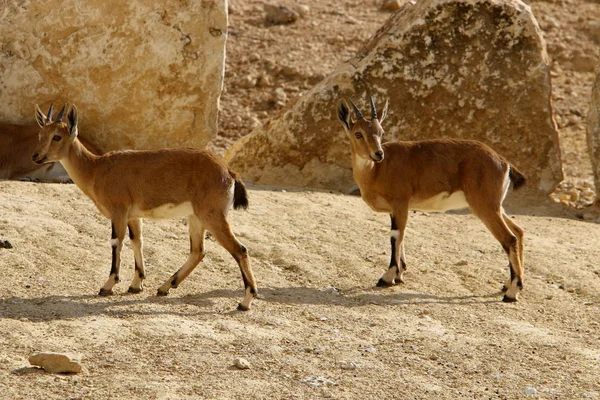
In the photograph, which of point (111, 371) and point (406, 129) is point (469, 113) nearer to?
point (406, 129)

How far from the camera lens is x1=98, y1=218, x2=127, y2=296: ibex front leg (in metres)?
8.67

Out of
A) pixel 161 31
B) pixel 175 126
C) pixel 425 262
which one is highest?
pixel 161 31

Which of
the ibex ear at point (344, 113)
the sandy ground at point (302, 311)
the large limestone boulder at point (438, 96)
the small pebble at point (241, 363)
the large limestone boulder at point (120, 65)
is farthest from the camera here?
the large limestone boulder at point (438, 96)

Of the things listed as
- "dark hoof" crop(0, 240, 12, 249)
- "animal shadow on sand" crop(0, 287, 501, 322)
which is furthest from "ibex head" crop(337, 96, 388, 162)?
"dark hoof" crop(0, 240, 12, 249)

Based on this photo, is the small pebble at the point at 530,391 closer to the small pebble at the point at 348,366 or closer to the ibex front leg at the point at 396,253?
the small pebble at the point at 348,366

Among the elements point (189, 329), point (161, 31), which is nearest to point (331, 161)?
point (161, 31)

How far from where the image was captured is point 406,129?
13.7m

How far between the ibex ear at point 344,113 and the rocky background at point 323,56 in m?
5.56

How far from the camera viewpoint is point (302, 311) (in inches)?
341

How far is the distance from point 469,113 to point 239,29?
24.4 ft

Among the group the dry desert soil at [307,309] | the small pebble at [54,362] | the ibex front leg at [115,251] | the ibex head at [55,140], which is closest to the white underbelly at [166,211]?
the ibex front leg at [115,251]

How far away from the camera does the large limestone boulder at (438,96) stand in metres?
13.6

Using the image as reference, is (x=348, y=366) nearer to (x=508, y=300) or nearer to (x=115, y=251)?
(x=115, y=251)

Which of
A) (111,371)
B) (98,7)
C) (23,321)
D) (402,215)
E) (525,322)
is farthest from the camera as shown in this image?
(98,7)
